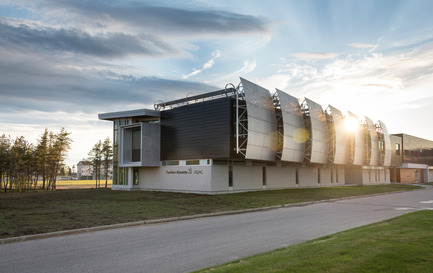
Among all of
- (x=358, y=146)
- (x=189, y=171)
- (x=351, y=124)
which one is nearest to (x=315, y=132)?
(x=351, y=124)

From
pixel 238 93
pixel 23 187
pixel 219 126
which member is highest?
pixel 238 93

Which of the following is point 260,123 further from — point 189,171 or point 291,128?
point 189,171

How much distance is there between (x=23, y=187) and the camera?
2030 inches

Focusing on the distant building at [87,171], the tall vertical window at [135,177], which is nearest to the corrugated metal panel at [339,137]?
the tall vertical window at [135,177]

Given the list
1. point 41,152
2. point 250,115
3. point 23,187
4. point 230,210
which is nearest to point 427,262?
point 230,210

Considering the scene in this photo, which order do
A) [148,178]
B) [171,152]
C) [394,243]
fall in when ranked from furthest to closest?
[148,178], [171,152], [394,243]

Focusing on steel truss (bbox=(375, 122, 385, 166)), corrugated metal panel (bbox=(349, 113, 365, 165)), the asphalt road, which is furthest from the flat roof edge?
steel truss (bbox=(375, 122, 385, 166))

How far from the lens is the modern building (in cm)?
3019

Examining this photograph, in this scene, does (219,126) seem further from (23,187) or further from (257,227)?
(23,187)

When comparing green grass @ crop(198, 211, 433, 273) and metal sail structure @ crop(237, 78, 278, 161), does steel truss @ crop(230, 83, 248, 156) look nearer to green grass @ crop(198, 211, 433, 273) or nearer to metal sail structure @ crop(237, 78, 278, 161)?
metal sail structure @ crop(237, 78, 278, 161)

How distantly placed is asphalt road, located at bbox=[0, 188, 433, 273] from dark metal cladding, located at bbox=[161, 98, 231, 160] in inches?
640

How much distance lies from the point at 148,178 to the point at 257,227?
1030 inches

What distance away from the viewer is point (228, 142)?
1162 inches

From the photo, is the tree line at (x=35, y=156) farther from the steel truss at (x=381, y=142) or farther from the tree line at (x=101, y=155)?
the steel truss at (x=381, y=142)
